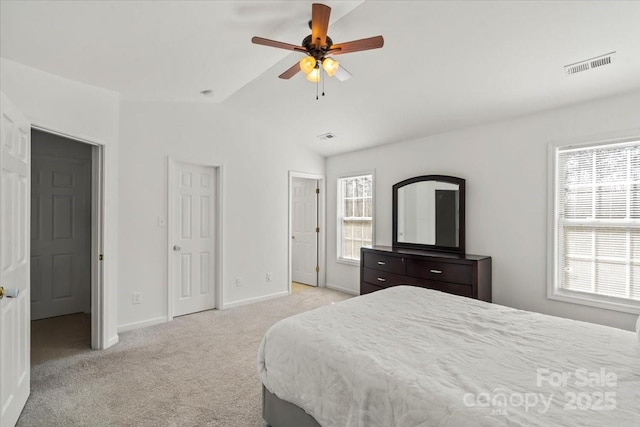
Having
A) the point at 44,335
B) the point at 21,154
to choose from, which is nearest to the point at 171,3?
the point at 21,154

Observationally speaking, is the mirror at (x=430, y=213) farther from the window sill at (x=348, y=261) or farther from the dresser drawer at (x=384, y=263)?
the window sill at (x=348, y=261)

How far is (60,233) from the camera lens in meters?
4.22

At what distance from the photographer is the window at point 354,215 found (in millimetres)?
5246

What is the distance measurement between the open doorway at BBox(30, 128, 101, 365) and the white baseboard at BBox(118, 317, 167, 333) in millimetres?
552

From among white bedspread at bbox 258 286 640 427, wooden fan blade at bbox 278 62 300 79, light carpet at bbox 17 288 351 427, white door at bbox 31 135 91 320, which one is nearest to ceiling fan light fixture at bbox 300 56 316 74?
wooden fan blade at bbox 278 62 300 79

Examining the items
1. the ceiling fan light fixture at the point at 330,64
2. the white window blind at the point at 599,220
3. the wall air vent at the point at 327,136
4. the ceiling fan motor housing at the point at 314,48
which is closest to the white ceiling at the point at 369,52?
the ceiling fan motor housing at the point at 314,48

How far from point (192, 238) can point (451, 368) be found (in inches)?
144

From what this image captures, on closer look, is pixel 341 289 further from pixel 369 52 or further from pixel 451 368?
pixel 451 368

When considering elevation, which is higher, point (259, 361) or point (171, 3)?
point (171, 3)

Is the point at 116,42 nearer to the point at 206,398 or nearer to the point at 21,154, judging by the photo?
the point at 21,154

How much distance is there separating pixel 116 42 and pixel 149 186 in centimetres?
177

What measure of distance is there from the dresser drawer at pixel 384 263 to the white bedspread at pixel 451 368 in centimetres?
198

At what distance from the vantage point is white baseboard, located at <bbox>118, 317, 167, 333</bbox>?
360 centimetres

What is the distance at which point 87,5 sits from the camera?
1949 mm
